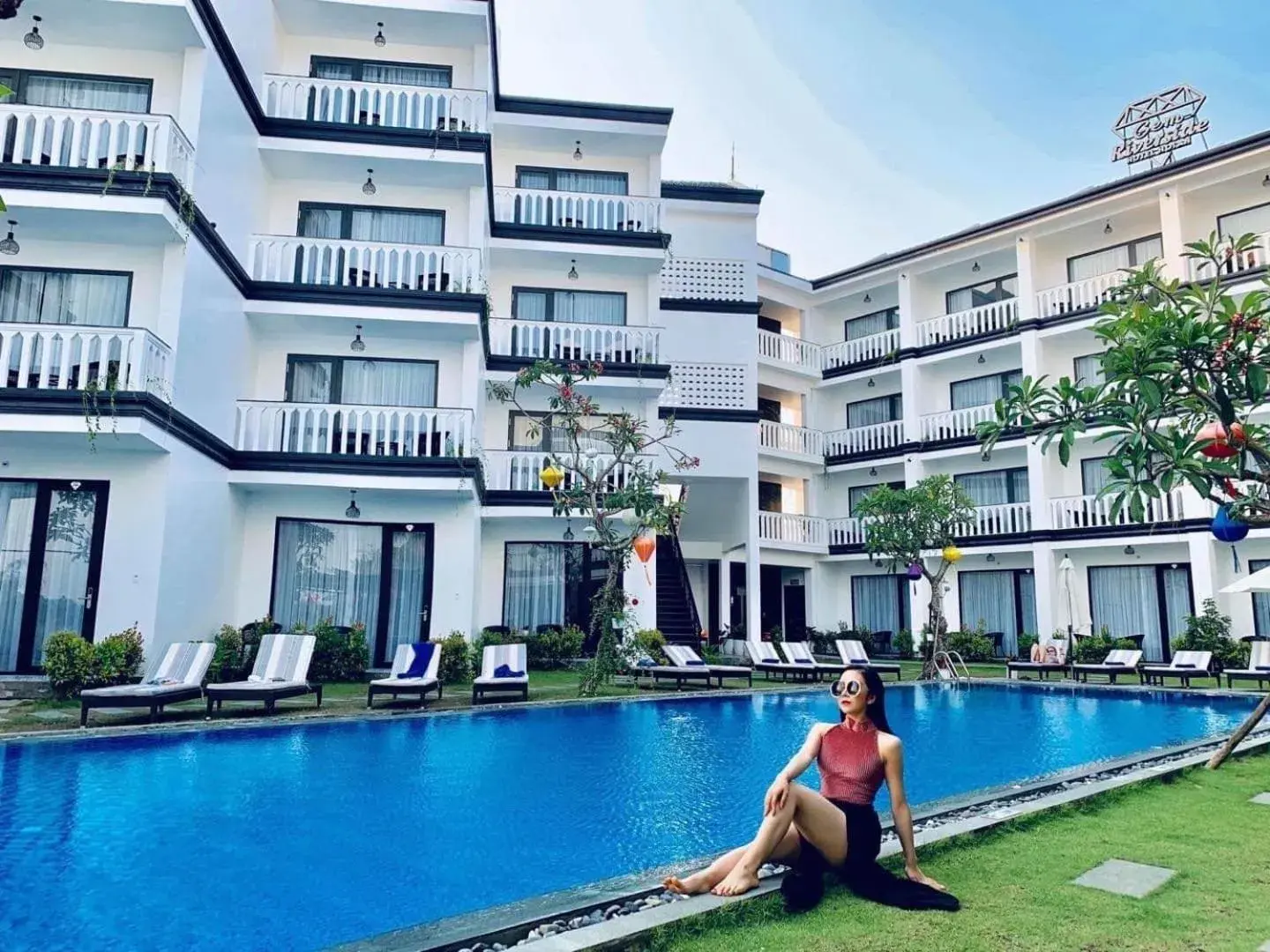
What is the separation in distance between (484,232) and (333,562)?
300 inches

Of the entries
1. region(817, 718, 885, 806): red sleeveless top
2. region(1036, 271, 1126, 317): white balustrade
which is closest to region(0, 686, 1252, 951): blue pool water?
region(817, 718, 885, 806): red sleeveless top

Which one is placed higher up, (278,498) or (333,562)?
(278,498)

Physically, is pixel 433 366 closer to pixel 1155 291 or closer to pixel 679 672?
pixel 679 672

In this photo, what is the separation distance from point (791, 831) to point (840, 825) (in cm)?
27

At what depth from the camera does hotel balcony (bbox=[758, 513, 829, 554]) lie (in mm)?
24156

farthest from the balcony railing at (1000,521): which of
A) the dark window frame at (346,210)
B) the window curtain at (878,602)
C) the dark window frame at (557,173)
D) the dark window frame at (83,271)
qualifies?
Result: the dark window frame at (83,271)

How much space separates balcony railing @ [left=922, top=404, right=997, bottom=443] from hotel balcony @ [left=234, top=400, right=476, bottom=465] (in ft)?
49.2

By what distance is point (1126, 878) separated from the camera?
4.27 m

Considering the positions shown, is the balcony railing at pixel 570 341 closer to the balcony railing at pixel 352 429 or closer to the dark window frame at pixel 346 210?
the dark window frame at pixel 346 210

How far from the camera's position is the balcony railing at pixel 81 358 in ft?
37.4

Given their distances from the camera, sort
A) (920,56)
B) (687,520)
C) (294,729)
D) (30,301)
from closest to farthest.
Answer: (294,729) < (30,301) < (687,520) < (920,56)

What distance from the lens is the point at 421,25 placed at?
1734cm

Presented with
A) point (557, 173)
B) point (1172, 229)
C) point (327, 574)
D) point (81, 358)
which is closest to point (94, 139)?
point (81, 358)

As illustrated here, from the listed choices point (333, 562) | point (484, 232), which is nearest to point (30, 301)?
point (333, 562)
